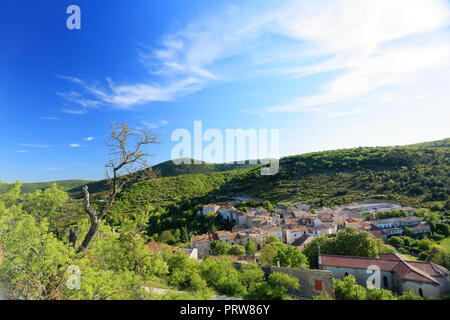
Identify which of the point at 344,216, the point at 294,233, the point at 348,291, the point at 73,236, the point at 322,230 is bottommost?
the point at 294,233

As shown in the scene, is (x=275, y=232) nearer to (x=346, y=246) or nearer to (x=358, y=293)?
(x=346, y=246)

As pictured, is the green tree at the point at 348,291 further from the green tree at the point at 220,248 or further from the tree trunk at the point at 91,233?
the green tree at the point at 220,248

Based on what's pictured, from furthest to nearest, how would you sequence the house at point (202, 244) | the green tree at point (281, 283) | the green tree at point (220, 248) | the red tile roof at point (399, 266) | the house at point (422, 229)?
the house at point (422, 229) → the house at point (202, 244) → the green tree at point (220, 248) → the red tile roof at point (399, 266) → the green tree at point (281, 283)

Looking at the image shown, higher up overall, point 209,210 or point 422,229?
point 422,229

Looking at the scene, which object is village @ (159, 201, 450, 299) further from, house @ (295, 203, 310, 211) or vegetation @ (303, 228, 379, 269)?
vegetation @ (303, 228, 379, 269)

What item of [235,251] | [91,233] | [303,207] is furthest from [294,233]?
[91,233]

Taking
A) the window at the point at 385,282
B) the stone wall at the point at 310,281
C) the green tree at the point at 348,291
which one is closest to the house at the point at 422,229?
the window at the point at 385,282

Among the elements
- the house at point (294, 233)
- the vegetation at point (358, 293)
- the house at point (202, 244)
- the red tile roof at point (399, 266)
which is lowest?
the house at point (202, 244)

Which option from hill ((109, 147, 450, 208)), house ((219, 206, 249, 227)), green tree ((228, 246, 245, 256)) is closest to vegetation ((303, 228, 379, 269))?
green tree ((228, 246, 245, 256))

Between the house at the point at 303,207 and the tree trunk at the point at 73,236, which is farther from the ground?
the tree trunk at the point at 73,236
